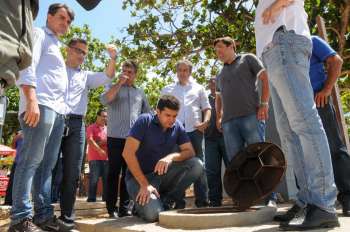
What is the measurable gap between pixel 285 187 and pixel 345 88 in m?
7.43

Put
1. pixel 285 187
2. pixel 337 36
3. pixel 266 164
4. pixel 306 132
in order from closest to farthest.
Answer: pixel 306 132 < pixel 266 164 < pixel 285 187 < pixel 337 36

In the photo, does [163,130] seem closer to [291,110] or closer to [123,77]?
[123,77]

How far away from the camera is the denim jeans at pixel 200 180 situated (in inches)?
206

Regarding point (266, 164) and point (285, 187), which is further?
point (285, 187)

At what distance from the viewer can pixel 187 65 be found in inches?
223

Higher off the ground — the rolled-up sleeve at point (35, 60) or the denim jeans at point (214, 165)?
the rolled-up sleeve at point (35, 60)

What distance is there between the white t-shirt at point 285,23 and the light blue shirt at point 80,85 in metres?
1.99

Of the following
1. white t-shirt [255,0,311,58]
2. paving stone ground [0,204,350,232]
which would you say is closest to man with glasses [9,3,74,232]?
paving stone ground [0,204,350,232]

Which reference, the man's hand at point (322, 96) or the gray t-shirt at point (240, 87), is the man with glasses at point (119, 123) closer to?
the gray t-shirt at point (240, 87)

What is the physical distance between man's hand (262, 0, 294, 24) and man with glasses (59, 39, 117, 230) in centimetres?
191

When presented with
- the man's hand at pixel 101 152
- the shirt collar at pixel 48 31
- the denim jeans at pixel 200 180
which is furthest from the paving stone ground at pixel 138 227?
the man's hand at pixel 101 152

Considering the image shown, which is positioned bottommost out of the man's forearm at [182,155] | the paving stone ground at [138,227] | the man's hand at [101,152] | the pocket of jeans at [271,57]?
the paving stone ground at [138,227]

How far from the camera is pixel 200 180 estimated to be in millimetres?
5191

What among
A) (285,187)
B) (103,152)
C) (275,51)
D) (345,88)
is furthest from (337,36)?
(275,51)
